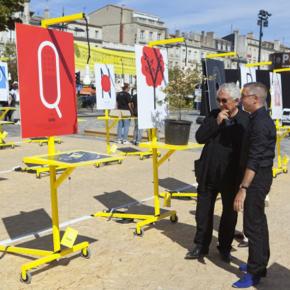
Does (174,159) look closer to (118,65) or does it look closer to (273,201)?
(273,201)

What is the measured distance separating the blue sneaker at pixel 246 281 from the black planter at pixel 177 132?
2.07m

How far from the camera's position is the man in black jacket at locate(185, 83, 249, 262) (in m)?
4.67

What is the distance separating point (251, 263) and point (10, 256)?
2360mm

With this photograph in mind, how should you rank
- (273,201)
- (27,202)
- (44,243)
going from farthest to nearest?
(273,201), (27,202), (44,243)

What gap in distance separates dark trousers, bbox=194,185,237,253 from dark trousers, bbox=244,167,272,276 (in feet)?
1.97

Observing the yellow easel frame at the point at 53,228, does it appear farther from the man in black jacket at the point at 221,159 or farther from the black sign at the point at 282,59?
the black sign at the point at 282,59

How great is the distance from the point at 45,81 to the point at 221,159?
179 cm

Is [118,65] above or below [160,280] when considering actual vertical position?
above

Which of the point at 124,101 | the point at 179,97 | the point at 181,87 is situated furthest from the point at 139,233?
the point at 124,101

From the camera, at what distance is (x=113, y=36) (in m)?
93.7

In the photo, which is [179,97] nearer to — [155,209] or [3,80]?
[155,209]

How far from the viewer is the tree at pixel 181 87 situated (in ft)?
19.7

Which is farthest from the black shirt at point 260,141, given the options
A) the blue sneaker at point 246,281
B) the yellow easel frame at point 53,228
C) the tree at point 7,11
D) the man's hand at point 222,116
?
the tree at point 7,11

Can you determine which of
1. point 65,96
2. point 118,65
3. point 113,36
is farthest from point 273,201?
point 113,36
